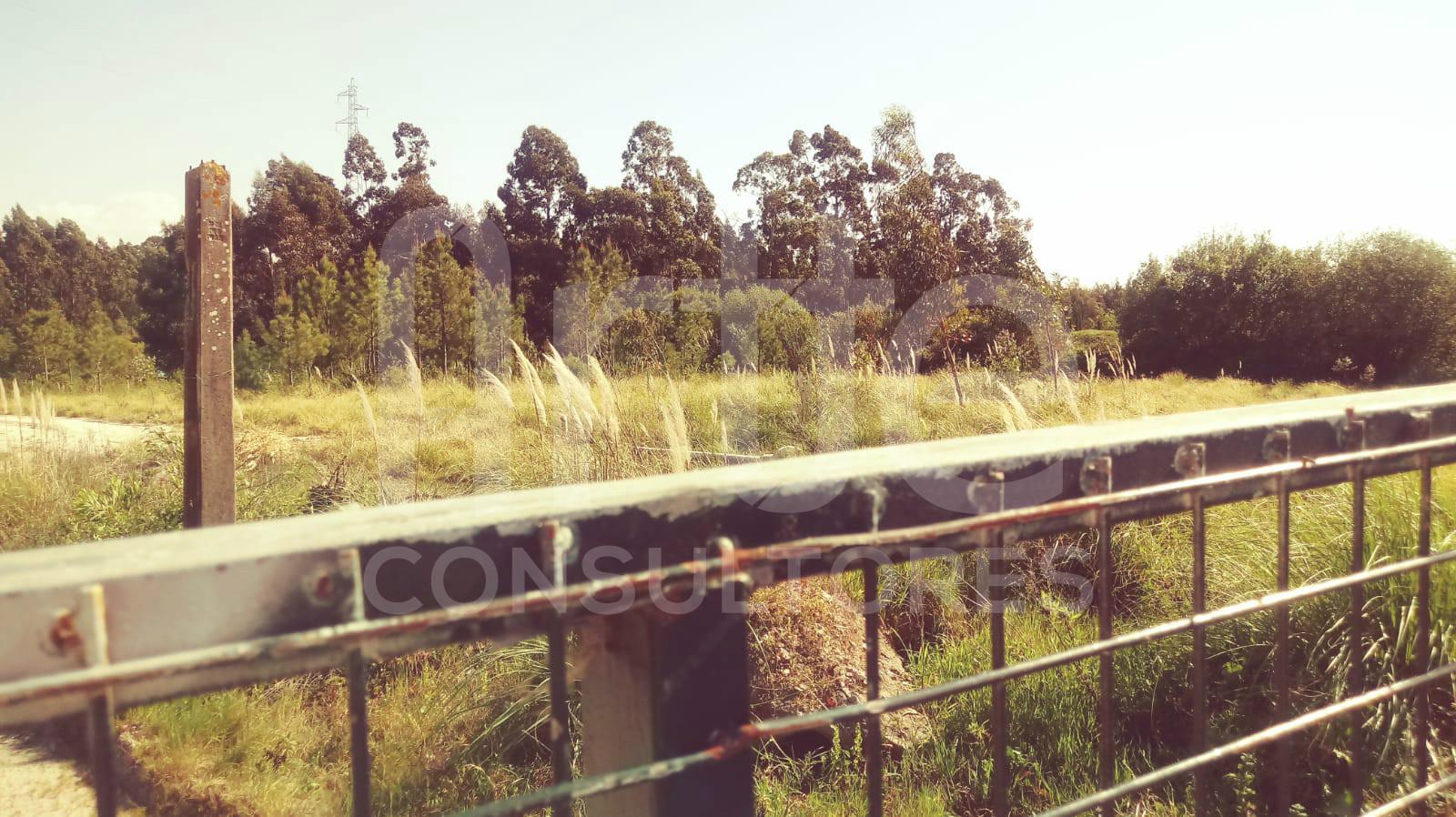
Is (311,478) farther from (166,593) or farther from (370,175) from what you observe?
(370,175)

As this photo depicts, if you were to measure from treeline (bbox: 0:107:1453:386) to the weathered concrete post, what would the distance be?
828 cm

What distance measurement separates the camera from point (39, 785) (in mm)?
2707

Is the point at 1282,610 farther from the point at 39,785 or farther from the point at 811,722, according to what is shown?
the point at 39,785

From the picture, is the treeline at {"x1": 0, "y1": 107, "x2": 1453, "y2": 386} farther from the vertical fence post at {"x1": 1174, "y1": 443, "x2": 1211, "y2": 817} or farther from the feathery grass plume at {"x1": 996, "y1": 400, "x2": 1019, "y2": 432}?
the vertical fence post at {"x1": 1174, "y1": 443, "x2": 1211, "y2": 817}

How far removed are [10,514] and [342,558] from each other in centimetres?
529

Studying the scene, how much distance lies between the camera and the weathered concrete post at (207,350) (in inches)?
130

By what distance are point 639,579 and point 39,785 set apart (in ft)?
10.4

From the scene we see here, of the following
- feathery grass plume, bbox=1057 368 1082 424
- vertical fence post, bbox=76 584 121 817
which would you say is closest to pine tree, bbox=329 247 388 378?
feathery grass plume, bbox=1057 368 1082 424

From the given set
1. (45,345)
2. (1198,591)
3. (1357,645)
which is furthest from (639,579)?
(45,345)

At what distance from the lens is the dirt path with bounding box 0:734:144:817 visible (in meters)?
2.58

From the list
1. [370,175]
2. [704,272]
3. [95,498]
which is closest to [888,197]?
[704,272]

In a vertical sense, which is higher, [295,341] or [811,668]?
[295,341]

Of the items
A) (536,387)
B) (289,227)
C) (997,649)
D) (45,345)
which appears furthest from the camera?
(289,227)

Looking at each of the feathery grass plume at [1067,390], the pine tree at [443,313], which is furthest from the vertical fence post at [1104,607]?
the pine tree at [443,313]
